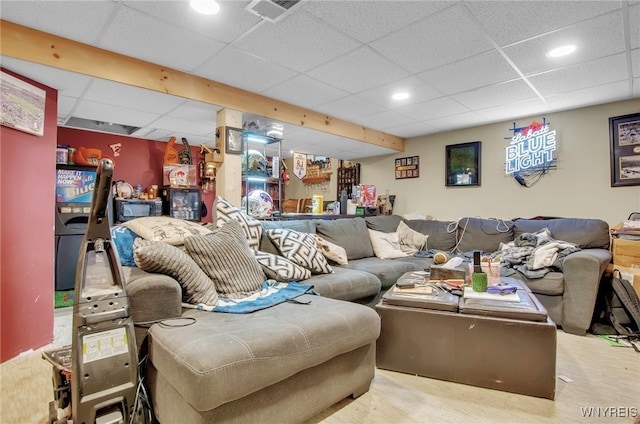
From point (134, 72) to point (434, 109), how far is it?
3.09 meters

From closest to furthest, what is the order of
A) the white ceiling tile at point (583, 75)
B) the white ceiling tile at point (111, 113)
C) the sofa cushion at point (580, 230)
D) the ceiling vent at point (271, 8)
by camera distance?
the ceiling vent at point (271, 8) → the white ceiling tile at point (583, 75) → the sofa cushion at point (580, 230) → the white ceiling tile at point (111, 113)

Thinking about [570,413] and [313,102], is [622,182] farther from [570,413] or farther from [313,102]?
[313,102]

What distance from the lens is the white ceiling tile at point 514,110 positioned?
3.65 metres

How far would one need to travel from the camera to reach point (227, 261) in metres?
2.00

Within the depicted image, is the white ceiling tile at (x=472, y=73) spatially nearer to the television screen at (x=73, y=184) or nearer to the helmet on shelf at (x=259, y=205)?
the helmet on shelf at (x=259, y=205)

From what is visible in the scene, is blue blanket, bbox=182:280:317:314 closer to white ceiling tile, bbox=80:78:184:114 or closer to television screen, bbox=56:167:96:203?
white ceiling tile, bbox=80:78:184:114

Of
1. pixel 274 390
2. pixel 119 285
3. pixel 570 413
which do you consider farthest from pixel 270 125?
pixel 570 413

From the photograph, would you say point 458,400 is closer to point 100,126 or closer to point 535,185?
point 535,185

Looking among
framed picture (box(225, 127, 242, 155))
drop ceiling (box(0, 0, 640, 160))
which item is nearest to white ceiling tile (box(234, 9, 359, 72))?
drop ceiling (box(0, 0, 640, 160))

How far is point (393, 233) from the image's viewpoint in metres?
4.12

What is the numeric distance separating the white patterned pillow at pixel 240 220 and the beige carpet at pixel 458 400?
1.33 meters

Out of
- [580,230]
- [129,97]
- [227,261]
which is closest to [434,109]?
[580,230]

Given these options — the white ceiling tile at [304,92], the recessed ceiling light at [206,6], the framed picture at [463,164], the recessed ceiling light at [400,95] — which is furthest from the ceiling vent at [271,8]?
the framed picture at [463,164]

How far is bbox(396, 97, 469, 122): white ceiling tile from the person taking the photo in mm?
3623
